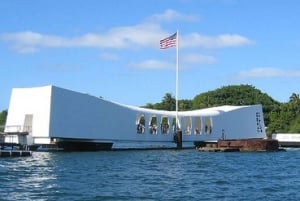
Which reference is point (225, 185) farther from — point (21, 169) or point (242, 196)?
point (21, 169)

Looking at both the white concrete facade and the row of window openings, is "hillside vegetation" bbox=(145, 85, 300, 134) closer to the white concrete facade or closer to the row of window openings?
the row of window openings

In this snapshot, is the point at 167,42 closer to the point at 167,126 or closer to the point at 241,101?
the point at 167,126

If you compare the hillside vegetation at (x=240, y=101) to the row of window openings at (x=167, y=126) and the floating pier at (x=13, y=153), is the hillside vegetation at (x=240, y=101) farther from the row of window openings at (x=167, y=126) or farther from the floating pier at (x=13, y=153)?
the floating pier at (x=13, y=153)

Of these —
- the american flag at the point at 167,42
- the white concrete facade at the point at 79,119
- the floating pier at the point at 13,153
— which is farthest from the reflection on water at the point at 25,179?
the american flag at the point at 167,42

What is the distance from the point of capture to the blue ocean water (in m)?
27.8

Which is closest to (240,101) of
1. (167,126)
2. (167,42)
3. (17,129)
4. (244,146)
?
(167,126)

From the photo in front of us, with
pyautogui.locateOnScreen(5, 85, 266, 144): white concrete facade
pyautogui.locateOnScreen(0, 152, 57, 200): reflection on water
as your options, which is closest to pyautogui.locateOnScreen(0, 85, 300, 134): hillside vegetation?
pyautogui.locateOnScreen(5, 85, 266, 144): white concrete facade

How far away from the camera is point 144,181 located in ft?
111

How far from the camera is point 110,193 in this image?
2814 centimetres

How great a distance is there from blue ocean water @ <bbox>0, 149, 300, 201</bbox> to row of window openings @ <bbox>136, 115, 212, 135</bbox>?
98.5 feet

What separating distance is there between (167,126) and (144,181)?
4761cm

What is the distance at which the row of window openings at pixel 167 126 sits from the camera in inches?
3046

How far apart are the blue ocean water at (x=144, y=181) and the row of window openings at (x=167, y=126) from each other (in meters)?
30.0

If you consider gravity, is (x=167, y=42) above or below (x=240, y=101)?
below
